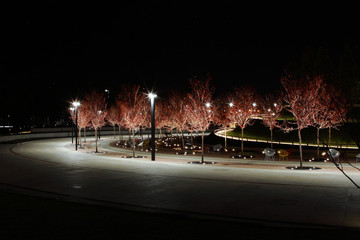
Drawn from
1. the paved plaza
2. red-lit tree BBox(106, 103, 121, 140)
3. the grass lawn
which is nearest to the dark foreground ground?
the paved plaza

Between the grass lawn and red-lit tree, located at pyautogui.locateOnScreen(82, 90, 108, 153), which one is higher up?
red-lit tree, located at pyautogui.locateOnScreen(82, 90, 108, 153)

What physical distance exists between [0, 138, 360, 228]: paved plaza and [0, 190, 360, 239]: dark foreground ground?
30.8 inches

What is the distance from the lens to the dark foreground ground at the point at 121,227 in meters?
8.10

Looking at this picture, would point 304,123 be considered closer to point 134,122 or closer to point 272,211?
point 272,211

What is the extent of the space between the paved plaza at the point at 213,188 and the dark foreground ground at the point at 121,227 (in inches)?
30.8

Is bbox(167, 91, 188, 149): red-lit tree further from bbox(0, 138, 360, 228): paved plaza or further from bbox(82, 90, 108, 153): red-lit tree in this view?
bbox(0, 138, 360, 228): paved plaza

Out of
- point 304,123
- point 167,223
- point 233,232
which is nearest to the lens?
point 233,232

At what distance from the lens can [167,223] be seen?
923 cm

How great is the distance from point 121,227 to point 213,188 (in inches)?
250

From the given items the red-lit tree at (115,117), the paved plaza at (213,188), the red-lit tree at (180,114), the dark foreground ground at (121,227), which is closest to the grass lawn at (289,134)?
the red-lit tree at (180,114)

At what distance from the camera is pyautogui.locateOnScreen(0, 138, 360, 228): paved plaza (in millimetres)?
10531

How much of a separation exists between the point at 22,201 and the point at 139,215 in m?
4.24

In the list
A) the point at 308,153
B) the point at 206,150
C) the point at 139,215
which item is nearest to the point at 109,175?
the point at 139,215

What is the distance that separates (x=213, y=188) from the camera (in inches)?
572
